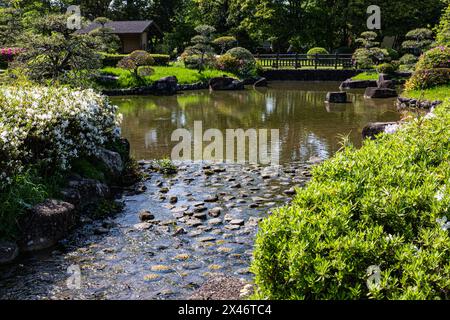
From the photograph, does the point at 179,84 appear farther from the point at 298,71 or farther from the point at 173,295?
the point at 173,295

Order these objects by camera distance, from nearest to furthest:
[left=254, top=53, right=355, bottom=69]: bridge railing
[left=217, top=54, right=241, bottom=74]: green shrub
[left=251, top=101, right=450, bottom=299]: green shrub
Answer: [left=251, top=101, right=450, bottom=299]: green shrub < [left=217, top=54, right=241, bottom=74]: green shrub < [left=254, top=53, right=355, bottom=69]: bridge railing

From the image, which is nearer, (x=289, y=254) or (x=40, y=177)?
(x=289, y=254)

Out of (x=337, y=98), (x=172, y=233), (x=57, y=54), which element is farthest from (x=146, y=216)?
(x=337, y=98)

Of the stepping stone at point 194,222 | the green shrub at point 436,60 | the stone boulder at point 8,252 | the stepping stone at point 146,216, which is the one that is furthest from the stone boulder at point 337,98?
the stone boulder at point 8,252

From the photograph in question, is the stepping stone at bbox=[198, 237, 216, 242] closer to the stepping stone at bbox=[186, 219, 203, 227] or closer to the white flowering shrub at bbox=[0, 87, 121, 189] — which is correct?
the stepping stone at bbox=[186, 219, 203, 227]

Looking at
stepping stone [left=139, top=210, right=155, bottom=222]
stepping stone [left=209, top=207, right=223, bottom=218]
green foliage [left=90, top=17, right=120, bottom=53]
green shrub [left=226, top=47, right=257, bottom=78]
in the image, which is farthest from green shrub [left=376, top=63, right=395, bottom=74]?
stepping stone [left=139, top=210, right=155, bottom=222]

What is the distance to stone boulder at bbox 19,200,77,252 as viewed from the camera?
22.8 feet

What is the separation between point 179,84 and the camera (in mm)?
33906

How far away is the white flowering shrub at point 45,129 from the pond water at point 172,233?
1.46 metres

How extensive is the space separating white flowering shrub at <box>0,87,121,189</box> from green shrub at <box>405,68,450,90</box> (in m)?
18.8

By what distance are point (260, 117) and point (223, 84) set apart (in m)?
14.3

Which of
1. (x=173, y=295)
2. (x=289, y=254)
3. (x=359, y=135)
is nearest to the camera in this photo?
(x=289, y=254)

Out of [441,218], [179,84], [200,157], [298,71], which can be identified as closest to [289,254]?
[441,218]

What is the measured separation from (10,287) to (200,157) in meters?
7.60
